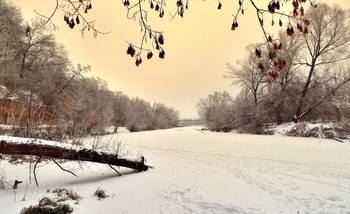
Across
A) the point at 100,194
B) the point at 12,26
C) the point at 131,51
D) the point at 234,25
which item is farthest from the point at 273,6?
the point at 12,26

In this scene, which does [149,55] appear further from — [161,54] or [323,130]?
[323,130]

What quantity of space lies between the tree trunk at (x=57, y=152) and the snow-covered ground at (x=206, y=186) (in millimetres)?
479

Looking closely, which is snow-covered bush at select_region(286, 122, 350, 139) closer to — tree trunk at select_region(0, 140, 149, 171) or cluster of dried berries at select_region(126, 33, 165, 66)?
tree trunk at select_region(0, 140, 149, 171)

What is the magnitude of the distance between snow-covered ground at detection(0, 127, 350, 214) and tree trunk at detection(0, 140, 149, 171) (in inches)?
18.9

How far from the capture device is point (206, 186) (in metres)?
7.57

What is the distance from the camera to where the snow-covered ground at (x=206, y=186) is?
5.95 m

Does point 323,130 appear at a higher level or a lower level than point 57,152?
higher

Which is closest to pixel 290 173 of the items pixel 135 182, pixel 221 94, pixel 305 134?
pixel 135 182

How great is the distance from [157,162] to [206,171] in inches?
89.6

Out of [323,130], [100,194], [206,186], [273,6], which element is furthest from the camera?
[323,130]

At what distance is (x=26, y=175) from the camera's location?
8.23 m

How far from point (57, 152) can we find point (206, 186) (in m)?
3.48

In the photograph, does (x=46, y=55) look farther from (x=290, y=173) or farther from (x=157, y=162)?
(x=290, y=173)

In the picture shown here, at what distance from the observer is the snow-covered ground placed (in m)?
5.95
